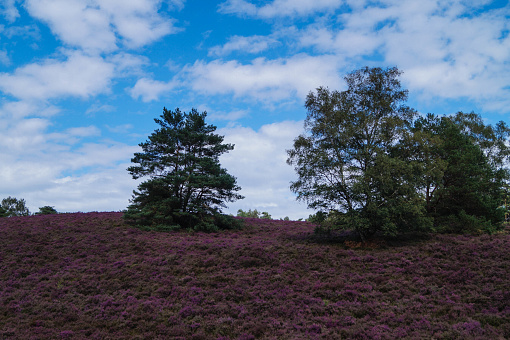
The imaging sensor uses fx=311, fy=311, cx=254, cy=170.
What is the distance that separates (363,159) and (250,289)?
11.1 m

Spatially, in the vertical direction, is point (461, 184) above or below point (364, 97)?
below

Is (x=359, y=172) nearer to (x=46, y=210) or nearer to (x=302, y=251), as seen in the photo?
(x=302, y=251)

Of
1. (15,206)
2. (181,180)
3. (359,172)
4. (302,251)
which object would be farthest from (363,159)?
(15,206)

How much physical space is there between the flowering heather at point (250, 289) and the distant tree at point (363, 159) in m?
2.23

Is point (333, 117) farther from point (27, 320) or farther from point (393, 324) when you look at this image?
point (27, 320)

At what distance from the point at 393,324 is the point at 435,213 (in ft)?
47.6

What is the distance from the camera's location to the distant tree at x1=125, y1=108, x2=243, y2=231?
26.0m

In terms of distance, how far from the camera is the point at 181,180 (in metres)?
25.6

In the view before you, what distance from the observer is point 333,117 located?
21.5m

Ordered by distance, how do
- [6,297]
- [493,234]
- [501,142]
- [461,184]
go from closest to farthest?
[6,297] → [493,234] → [461,184] → [501,142]

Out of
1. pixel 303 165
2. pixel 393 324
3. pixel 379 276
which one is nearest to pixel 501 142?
pixel 303 165

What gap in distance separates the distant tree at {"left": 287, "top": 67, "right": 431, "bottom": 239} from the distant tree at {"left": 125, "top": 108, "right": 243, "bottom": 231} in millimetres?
8263

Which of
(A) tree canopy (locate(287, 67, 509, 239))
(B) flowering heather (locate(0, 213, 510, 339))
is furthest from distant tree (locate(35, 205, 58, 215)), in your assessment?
(A) tree canopy (locate(287, 67, 509, 239))

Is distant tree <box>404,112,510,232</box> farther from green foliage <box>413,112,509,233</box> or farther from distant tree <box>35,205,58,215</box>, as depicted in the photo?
distant tree <box>35,205,58,215</box>
